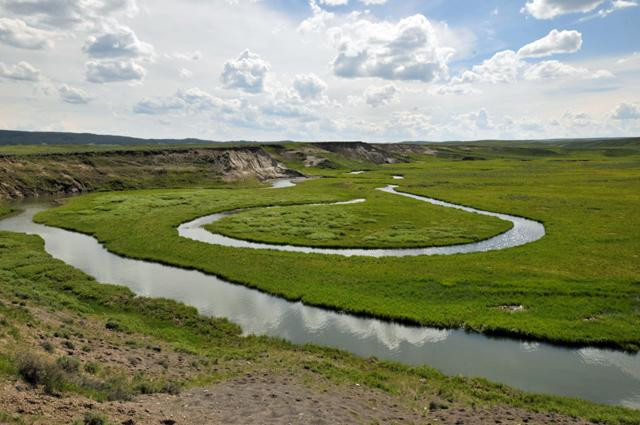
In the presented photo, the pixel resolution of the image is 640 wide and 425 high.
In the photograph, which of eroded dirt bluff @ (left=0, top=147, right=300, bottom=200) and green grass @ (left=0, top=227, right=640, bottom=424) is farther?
eroded dirt bluff @ (left=0, top=147, right=300, bottom=200)

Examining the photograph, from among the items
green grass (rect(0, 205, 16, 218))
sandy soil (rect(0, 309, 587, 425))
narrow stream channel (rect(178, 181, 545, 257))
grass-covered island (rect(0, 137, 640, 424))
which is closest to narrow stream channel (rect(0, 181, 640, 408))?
grass-covered island (rect(0, 137, 640, 424))

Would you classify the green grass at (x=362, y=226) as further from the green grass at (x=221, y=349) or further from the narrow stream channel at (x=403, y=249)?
the green grass at (x=221, y=349)

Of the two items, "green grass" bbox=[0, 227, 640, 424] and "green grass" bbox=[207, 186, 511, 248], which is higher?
"green grass" bbox=[207, 186, 511, 248]

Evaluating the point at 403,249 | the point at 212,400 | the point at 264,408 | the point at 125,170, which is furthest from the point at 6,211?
the point at 264,408

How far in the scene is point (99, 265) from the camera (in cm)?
4138

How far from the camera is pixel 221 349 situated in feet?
78.6

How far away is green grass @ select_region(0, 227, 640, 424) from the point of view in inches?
715

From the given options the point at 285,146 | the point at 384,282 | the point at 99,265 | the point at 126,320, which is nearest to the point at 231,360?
the point at 126,320

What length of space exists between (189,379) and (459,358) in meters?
14.5

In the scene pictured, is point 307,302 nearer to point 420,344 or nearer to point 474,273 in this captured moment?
point 420,344

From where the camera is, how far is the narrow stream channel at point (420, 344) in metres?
20.9

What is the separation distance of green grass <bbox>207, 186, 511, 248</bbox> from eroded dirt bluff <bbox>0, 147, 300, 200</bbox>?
55.5 metres

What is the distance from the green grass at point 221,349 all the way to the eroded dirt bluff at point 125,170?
72.7 m

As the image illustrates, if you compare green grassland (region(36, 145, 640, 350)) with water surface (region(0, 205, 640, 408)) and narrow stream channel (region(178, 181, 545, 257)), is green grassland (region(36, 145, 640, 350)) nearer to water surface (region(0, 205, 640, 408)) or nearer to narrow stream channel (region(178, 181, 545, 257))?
water surface (region(0, 205, 640, 408))
